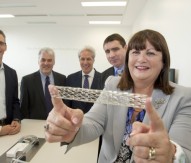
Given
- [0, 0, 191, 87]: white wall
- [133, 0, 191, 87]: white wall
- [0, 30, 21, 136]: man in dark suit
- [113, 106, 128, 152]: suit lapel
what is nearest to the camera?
[113, 106, 128, 152]: suit lapel

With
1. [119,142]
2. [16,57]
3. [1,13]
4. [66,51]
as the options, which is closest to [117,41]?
[119,142]

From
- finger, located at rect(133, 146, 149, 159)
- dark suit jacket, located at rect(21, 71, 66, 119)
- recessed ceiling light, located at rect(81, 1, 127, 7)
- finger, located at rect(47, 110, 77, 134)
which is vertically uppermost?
recessed ceiling light, located at rect(81, 1, 127, 7)

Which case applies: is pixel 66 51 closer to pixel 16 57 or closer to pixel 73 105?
pixel 16 57

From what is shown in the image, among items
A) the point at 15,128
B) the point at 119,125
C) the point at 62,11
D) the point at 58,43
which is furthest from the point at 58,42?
the point at 119,125

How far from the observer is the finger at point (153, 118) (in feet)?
1.96

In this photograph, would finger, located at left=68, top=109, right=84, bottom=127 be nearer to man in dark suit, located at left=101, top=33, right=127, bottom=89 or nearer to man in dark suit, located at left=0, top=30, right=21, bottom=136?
man in dark suit, located at left=0, top=30, right=21, bottom=136

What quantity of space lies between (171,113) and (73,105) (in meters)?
1.60

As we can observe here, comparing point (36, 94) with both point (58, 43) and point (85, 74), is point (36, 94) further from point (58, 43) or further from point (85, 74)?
point (58, 43)

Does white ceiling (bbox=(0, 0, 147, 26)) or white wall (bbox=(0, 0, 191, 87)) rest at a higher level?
white ceiling (bbox=(0, 0, 147, 26))

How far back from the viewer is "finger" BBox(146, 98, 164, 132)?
596 mm

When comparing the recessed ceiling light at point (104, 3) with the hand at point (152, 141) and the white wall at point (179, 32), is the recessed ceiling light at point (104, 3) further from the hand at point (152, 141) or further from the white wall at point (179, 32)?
the hand at point (152, 141)

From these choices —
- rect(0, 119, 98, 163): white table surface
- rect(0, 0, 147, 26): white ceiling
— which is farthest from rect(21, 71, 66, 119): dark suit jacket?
rect(0, 0, 147, 26): white ceiling

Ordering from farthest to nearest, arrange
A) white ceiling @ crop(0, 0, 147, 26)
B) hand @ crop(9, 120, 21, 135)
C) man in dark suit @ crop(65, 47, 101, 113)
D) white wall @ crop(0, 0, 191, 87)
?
1. white wall @ crop(0, 0, 191, 87)
2. white ceiling @ crop(0, 0, 147, 26)
3. man in dark suit @ crop(65, 47, 101, 113)
4. hand @ crop(9, 120, 21, 135)

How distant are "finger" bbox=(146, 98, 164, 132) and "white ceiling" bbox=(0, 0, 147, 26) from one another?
453cm
